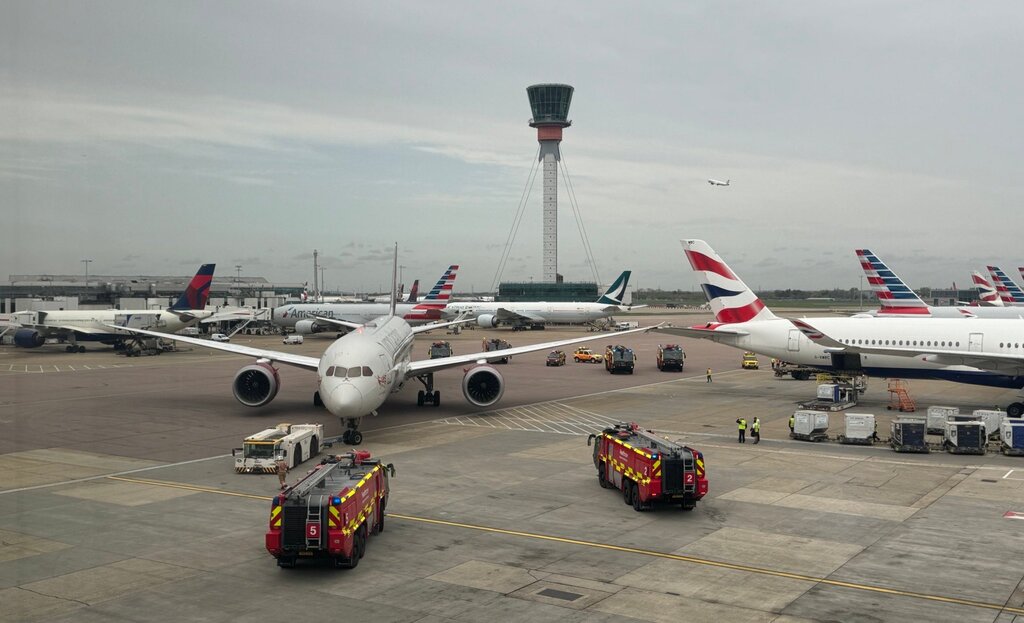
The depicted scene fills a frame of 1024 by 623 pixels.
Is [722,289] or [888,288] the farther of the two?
[888,288]

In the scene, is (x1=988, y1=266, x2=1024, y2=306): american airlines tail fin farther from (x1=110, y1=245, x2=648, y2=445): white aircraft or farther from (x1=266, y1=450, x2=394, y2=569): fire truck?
(x1=266, y1=450, x2=394, y2=569): fire truck

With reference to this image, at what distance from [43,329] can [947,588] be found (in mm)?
85401

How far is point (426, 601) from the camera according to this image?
14.8m

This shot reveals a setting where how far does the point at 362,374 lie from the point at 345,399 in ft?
4.52

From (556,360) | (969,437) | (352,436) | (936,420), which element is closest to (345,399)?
(352,436)

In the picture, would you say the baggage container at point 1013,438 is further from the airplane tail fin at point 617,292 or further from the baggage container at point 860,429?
the airplane tail fin at point 617,292

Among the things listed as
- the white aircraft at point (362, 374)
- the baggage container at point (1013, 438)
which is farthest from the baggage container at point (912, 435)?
the white aircraft at point (362, 374)

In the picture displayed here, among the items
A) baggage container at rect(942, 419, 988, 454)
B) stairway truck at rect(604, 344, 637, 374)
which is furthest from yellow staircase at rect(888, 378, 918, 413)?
stairway truck at rect(604, 344, 637, 374)

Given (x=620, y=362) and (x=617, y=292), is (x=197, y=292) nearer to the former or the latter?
(x=620, y=362)

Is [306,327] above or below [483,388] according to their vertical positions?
below

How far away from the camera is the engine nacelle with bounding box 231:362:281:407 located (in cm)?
3819

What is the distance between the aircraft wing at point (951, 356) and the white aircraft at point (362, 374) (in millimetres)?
12357

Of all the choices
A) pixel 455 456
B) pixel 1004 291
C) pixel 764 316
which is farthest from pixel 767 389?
pixel 1004 291

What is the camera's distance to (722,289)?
4859 centimetres
